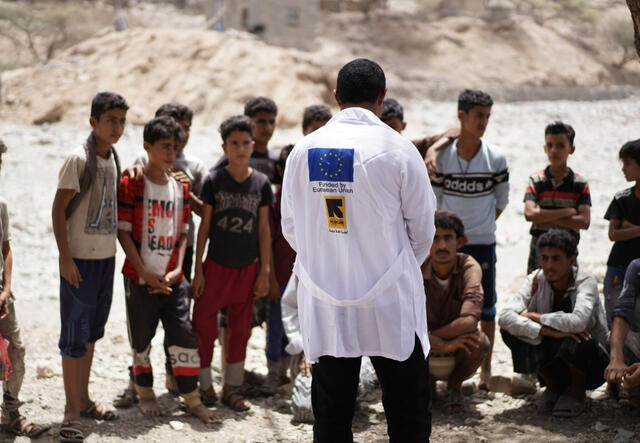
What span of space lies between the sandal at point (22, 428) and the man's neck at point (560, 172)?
3.55 metres

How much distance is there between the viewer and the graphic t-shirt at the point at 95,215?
3.93 m

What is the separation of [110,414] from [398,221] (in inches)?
95.4

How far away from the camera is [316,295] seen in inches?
108

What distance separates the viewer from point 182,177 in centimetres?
441

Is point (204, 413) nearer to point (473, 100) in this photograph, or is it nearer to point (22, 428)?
point (22, 428)

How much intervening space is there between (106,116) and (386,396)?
7.50 feet

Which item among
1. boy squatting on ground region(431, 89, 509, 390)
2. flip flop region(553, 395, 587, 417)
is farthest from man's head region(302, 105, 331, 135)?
flip flop region(553, 395, 587, 417)

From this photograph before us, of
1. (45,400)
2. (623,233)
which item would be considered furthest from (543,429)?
(45,400)

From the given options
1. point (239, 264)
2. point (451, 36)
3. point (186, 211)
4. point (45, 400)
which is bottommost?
point (45, 400)

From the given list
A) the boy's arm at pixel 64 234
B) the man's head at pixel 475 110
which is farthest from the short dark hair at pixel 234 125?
the man's head at pixel 475 110

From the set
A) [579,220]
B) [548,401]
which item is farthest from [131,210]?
[579,220]

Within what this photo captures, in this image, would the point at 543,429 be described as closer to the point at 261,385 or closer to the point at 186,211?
the point at 261,385

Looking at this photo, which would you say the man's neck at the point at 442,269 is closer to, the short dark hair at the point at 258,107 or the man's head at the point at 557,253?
the man's head at the point at 557,253

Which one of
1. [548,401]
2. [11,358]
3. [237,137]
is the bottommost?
[548,401]
